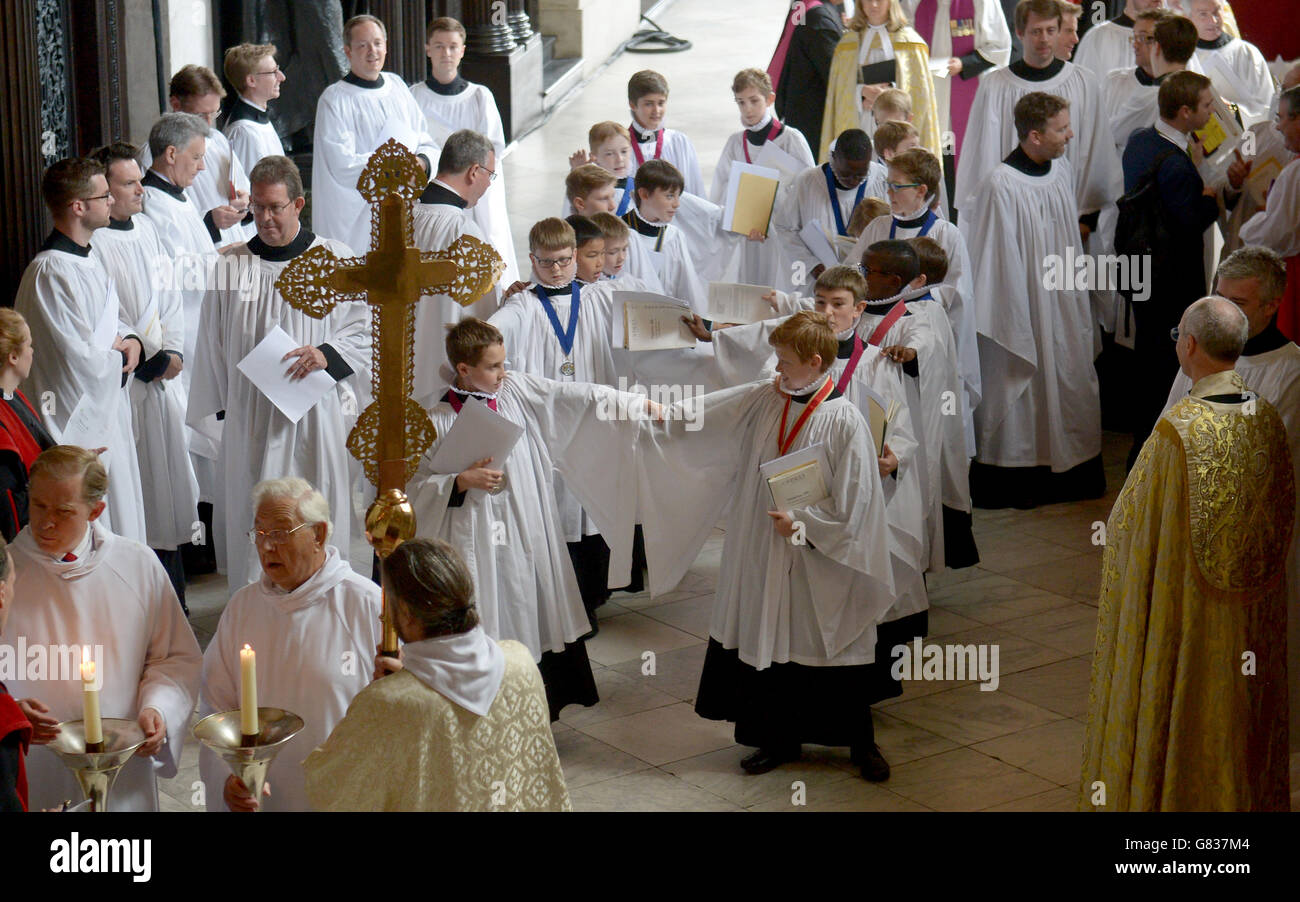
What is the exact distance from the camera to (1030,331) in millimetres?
9328

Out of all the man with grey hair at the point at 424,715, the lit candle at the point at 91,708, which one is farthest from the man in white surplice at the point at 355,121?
the lit candle at the point at 91,708

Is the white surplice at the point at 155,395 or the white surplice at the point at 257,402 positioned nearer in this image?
the white surplice at the point at 257,402

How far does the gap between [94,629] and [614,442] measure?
2.43 meters

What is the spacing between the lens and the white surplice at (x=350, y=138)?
1091 centimetres

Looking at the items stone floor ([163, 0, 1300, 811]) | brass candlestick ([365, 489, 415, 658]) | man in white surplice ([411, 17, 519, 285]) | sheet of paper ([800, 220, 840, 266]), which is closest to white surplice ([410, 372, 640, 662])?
stone floor ([163, 0, 1300, 811])

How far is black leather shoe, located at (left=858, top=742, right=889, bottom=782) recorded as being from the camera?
634cm

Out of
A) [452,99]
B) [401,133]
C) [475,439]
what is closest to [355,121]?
Answer: [401,133]

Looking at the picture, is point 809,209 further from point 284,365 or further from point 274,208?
point 284,365

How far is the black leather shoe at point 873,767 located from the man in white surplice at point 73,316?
3318mm

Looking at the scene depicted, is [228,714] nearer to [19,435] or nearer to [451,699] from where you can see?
[451,699]

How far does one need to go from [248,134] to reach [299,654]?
5.89m

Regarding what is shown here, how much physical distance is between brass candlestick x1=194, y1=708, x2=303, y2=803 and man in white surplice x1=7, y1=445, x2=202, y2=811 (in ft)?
3.34

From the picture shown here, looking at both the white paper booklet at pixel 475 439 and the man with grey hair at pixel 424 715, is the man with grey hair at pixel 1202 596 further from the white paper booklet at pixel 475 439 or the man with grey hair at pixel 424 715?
the man with grey hair at pixel 424 715

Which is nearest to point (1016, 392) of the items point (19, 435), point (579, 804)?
point (579, 804)
